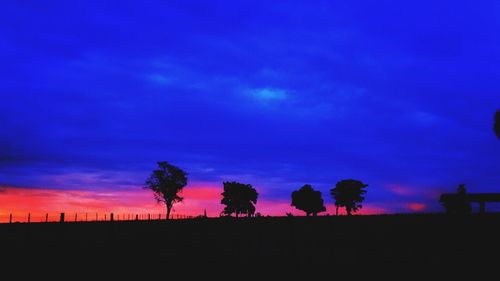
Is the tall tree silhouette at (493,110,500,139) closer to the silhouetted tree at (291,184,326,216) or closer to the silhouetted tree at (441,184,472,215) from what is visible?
the silhouetted tree at (441,184,472,215)

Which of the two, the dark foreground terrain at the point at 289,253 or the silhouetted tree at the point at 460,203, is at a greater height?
the silhouetted tree at the point at 460,203

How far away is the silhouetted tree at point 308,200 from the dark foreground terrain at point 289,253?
298 feet

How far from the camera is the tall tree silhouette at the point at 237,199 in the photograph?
4606 inches

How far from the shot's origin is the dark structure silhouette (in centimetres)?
2177

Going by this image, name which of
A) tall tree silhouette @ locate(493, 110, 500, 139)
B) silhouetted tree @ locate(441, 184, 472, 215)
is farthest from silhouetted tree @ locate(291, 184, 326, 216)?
silhouetted tree @ locate(441, 184, 472, 215)

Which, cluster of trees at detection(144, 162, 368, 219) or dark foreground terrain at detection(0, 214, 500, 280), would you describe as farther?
cluster of trees at detection(144, 162, 368, 219)

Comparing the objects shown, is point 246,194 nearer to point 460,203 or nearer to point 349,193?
point 349,193

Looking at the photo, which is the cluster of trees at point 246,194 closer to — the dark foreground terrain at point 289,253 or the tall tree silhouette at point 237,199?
the tall tree silhouette at point 237,199

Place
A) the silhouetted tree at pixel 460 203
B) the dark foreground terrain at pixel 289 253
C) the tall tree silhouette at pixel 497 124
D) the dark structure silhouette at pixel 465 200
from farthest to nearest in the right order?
the tall tree silhouette at pixel 497 124 → the silhouetted tree at pixel 460 203 → the dark structure silhouette at pixel 465 200 → the dark foreground terrain at pixel 289 253

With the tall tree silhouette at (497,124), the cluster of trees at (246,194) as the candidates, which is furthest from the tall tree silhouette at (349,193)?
the tall tree silhouette at (497,124)

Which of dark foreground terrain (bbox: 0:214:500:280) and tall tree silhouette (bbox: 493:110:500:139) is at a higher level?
tall tree silhouette (bbox: 493:110:500:139)

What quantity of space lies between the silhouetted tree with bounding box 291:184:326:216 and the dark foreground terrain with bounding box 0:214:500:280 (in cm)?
9069

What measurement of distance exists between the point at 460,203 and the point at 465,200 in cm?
47

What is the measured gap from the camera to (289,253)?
824 inches
